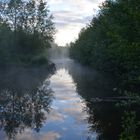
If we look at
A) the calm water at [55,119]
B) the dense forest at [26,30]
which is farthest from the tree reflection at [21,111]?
the dense forest at [26,30]

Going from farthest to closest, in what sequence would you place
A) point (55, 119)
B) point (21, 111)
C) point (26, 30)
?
point (26, 30) < point (21, 111) < point (55, 119)

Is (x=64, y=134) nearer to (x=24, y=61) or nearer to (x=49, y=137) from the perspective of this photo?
(x=49, y=137)

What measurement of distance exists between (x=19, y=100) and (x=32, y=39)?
175 ft

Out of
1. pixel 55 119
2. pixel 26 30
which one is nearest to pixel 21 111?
pixel 55 119

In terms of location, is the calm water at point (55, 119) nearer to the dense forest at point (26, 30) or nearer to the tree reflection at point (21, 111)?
the tree reflection at point (21, 111)

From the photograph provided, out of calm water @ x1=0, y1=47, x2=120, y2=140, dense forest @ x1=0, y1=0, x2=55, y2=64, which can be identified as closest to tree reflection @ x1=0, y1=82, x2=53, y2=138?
calm water @ x1=0, y1=47, x2=120, y2=140

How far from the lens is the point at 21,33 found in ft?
246

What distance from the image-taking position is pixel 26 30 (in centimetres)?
7994

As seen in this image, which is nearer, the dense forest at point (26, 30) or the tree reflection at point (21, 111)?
the tree reflection at point (21, 111)

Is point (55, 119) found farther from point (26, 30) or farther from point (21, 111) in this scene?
point (26, 30)

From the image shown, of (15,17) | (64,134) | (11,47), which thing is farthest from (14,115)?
(15,17)

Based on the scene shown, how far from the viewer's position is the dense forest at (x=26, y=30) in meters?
70.5

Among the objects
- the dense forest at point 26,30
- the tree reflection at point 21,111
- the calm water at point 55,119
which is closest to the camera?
the calm water at point 55,119

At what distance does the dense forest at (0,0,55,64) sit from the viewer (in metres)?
70.5
